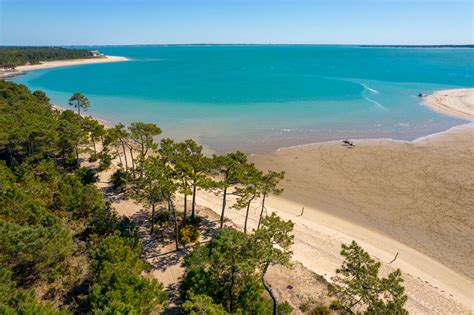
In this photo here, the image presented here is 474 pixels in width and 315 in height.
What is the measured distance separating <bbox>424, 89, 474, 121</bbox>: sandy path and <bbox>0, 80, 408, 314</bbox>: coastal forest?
6430cm

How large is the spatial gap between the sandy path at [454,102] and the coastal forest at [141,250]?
64304mm

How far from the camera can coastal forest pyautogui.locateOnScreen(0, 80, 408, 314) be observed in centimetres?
1396

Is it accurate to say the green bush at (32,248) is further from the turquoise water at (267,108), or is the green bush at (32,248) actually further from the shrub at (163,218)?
the turquoise water at (267,108)

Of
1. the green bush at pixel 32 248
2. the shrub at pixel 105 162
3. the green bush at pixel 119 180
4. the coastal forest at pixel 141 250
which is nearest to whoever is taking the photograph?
the coastal forest at pixel 141 250

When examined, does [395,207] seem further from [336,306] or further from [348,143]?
[348,143]

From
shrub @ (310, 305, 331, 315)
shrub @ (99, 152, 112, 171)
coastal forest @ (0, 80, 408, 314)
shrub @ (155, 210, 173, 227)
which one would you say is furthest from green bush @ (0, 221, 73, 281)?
shrub @ (99, 152, 112, 171)

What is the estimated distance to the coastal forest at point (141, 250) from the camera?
14.0m

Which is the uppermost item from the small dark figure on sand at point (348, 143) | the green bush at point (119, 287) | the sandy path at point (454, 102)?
the sandy path at point (454, 102)

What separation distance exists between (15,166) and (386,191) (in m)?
40.1

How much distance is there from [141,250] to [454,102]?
8856 centimetres

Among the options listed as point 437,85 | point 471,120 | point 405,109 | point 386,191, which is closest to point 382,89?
point 437,85

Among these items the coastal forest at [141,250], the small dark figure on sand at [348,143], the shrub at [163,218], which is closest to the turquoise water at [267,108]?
the small dark figure on sand at [348,143]

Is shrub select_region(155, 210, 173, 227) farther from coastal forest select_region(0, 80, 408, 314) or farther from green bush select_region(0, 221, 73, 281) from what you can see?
green bush select_region(0, 221, 73, 281)

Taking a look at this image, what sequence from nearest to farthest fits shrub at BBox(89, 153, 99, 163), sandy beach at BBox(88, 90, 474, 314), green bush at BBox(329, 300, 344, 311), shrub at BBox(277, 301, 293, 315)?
shrub at BBox(277, 301, 293, 315) < green bush at BBox(329, 300, 344, 311) < sandy beach at BBox(88, 90, 474, 314) < shrub at BBox(89, 153, 99, 163)
